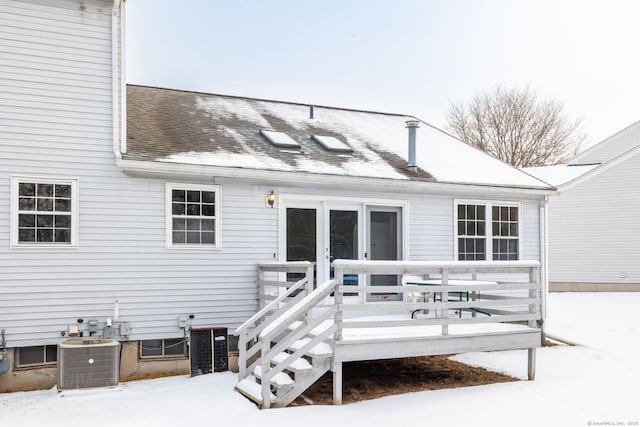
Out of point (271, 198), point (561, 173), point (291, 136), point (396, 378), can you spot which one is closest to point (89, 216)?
point (271, 198)

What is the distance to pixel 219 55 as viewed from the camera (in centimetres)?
2216

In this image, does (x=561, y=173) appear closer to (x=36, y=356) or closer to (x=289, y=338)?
(x=289, y=338)

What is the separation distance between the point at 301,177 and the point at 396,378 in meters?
3.37

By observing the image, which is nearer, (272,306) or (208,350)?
(272,306)

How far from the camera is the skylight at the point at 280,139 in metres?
11.3

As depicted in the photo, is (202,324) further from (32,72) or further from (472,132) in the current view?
(472,132)

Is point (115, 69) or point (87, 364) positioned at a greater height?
point (115, 69)

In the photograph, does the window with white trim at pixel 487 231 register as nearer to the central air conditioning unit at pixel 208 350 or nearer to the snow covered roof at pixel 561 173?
the central air conditioning unit at pixel 208 350

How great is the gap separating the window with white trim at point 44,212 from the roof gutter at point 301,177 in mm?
886

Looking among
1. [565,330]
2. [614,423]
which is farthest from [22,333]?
[565,330]

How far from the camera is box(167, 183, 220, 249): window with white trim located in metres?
9.79

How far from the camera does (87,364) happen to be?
340 inches

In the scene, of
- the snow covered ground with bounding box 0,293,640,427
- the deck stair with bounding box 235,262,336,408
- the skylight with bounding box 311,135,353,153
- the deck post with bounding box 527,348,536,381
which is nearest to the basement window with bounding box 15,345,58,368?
the snow covered ground with bounding box 0,293,640,427

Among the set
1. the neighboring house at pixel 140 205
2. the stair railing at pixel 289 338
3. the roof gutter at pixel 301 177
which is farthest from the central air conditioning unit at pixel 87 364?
the roof gutter at pixel 301 177
